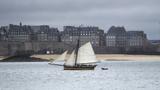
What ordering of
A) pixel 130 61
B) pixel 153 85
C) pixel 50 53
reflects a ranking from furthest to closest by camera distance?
pixel 50 53 → pixel 130 61 → pixel 153 85

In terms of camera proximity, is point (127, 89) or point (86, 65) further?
point (86, 65)

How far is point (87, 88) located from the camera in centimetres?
6688

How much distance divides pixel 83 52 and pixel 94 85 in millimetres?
29438

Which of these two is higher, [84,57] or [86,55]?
[86,55]

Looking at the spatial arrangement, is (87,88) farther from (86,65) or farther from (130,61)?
(130,61)

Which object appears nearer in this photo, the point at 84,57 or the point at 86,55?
the point at 84,57

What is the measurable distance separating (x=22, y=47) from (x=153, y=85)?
130 metres

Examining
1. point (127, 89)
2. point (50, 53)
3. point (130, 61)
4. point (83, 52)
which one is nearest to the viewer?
point (127, 89)

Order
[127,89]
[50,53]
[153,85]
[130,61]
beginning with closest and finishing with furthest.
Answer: [127,89] → [153,85] → [130,61] → [50,53]


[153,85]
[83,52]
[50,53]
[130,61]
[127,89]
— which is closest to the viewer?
[127,89]

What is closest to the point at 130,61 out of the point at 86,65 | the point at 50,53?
the point at 50,53

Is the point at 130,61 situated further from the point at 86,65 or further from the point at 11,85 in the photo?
the point at 11,85

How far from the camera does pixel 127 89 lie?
65125mm

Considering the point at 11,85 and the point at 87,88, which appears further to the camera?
the point at 11,85
